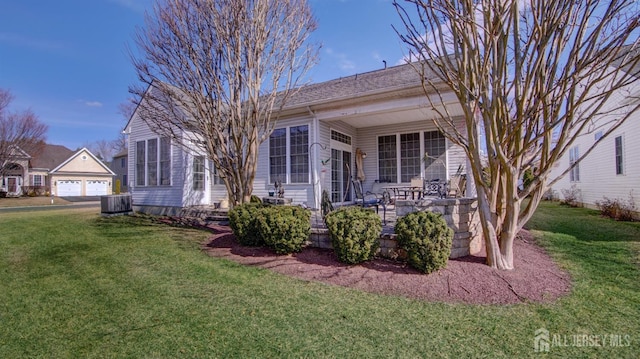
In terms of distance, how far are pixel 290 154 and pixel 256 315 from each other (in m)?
6.98

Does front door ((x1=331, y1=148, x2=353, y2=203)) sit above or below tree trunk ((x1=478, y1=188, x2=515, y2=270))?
above

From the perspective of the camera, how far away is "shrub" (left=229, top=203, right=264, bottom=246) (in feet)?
19.3

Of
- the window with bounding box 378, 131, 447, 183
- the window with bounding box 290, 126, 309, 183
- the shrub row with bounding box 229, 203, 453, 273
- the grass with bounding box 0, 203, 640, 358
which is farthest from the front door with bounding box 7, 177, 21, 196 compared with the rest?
the shrub row with bounding box 229, 203, 453, 273

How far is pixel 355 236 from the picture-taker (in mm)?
4672

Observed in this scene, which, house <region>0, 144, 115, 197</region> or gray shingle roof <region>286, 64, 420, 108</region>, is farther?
house <region>0, 144, 115, 197</region>

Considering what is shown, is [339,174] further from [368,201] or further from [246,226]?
[246,226]

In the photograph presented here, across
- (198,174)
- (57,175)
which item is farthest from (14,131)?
(198,174)

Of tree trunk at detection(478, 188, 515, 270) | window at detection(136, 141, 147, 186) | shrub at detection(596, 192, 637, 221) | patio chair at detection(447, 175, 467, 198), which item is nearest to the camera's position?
tree trunk at detection(478, 188, 515, 270)

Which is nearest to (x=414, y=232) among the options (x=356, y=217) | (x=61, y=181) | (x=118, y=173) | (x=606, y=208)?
(x=356, y=217)

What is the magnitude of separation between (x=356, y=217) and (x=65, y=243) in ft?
20.5

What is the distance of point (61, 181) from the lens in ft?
100

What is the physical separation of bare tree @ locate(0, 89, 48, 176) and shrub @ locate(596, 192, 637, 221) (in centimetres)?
3526

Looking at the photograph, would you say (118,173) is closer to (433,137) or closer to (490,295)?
(433,137)

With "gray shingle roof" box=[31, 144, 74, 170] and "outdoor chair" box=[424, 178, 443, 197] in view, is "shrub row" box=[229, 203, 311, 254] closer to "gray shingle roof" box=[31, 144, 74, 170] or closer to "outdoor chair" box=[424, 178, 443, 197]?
"outdoor chair" box=[424, 178, 443, 197]
